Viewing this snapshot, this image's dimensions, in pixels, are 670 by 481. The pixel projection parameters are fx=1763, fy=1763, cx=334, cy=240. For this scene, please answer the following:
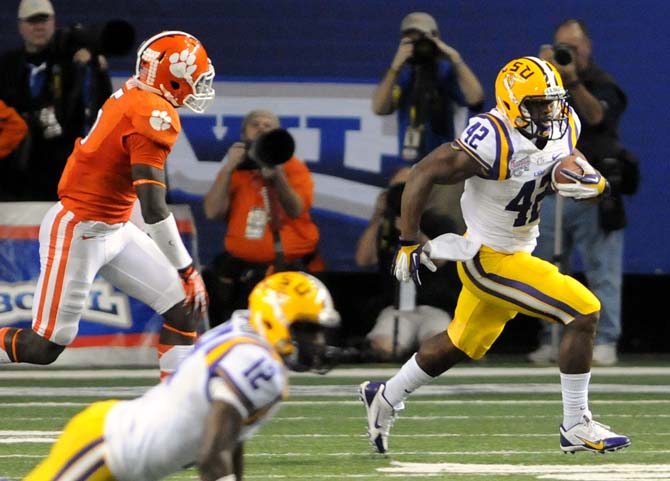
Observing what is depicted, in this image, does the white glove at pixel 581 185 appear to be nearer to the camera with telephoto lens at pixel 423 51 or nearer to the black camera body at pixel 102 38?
the camera with telephoto lens at pixel 423 51

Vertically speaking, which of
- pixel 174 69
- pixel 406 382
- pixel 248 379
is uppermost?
pixel 174 69

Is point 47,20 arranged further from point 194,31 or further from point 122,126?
point 122,126

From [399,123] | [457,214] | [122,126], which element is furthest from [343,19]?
[122,126]

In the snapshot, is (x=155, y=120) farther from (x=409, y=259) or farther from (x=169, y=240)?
(x=409, y=259)

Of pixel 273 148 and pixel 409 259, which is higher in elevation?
pixel 409 259

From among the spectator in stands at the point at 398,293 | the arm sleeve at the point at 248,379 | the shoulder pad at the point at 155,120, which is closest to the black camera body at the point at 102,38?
the spectator in stands at the point at 398,293

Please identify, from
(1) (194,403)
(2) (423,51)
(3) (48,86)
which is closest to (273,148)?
(2) (423,51)

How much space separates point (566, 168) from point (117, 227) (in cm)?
191

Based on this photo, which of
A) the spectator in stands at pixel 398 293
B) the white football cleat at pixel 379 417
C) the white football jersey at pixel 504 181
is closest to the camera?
the white football jersey at pixel 504 181

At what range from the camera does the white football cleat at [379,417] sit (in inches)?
278

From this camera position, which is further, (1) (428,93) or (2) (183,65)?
(1) (428,93)

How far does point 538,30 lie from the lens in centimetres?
1091

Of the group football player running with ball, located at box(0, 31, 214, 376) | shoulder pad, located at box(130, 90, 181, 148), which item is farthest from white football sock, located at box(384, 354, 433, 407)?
shoulder pad, located at box(130, 90, 181, 148)

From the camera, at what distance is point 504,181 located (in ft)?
23.1
